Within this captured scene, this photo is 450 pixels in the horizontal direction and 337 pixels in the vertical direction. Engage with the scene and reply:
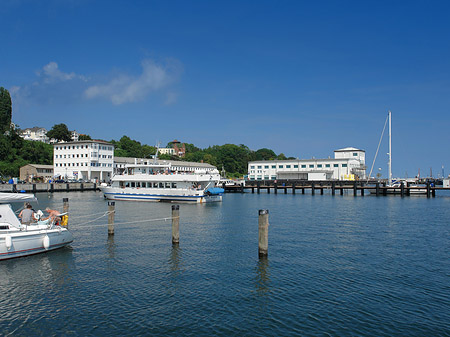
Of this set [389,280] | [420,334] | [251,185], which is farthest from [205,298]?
[251,185]

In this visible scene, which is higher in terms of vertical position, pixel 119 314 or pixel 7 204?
pixel 7 204

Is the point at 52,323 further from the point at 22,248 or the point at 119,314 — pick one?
the point at 22,248

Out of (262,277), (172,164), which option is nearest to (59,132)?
(172,164)

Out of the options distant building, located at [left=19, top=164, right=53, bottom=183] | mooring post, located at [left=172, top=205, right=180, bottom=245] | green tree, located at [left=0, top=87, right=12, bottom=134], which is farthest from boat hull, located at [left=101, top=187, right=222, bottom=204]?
green tree, located at [left=0, top=87, right=12, bottom=134]

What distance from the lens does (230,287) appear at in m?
15.4

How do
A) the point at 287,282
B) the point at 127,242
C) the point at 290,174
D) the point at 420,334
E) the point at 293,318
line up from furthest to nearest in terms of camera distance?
the point at 290,174
the point at 127,242
the point at 287,282
the point at 293,318
the point at 420,334

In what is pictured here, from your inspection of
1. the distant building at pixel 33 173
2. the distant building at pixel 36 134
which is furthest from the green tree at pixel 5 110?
the distant building at pixel 36 134

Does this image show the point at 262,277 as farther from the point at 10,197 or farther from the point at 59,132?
the point at 59,132

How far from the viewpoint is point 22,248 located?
63.0 feet

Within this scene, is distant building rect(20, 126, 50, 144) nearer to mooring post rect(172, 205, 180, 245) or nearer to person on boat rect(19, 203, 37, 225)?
person on boat rect(19, 203, 37, 225)

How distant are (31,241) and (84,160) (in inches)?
3365

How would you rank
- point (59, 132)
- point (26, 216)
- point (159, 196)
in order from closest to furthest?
point (26, 216)
point (159, 196)
point (59, 132)

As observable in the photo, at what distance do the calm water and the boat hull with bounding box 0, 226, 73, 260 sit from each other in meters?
0.44

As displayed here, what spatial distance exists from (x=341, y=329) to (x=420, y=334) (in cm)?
245
